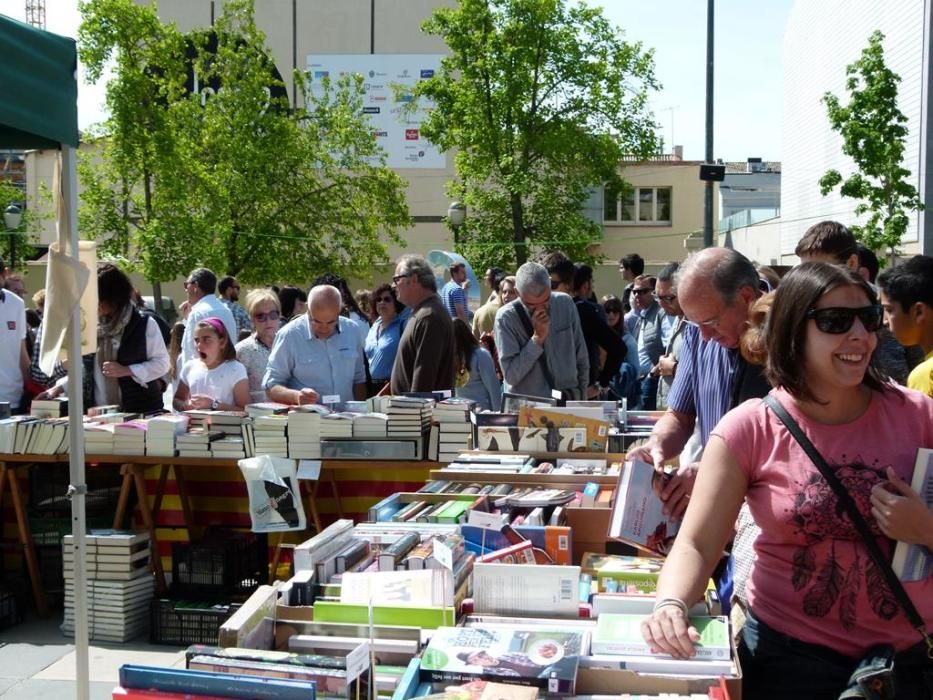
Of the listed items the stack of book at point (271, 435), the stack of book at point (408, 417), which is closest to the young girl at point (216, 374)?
the stack of book at point (271, 435)

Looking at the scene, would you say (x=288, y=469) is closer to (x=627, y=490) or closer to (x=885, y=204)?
(x=627, y=490)

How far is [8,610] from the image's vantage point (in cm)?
601

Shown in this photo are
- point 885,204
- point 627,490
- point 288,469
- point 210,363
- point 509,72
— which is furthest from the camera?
point 509,72

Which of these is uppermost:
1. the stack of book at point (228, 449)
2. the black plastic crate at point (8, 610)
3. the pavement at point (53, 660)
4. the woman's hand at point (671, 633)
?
the woman's hand at point (671, 633)

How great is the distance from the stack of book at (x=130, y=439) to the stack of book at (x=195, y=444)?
206 millimetres

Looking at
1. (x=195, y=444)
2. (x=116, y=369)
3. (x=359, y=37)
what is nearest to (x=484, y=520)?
(x=195, y=444)

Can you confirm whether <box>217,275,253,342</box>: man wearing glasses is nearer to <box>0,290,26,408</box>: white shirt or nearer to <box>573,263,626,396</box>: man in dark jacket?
<box>0,290,26,408</box>: white shirt

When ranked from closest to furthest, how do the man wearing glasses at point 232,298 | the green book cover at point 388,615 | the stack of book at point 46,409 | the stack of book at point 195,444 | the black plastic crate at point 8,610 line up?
the green book cover at point 388,615 → the black plastic crate at point 8,610 → the stack of book at point 195,444 → the stack of book at point 46,409 → the man wearing glasses at point 232,298

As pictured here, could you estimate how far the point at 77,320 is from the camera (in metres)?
4.04

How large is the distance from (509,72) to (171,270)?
40.6 ft

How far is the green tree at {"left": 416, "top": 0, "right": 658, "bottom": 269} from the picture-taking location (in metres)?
30.7

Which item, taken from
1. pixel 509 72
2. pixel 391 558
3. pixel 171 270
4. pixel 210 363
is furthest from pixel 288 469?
pixel 509 72

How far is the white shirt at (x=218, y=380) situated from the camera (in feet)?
21.7

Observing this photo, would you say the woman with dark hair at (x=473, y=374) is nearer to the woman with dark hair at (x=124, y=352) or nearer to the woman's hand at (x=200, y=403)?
the woman's hand at (x=200, y=403)
